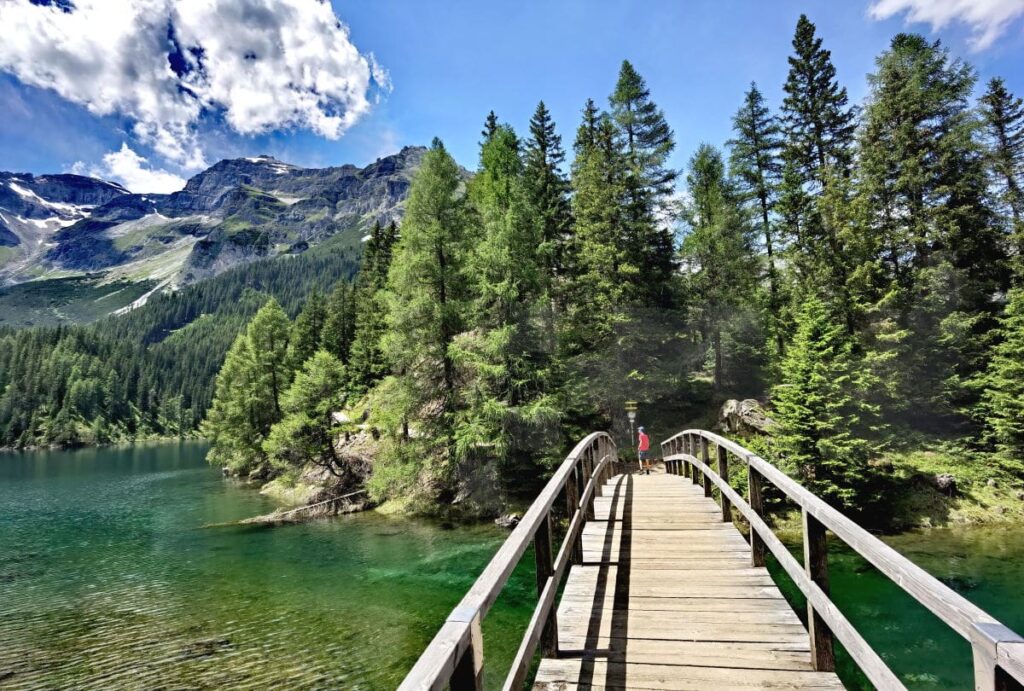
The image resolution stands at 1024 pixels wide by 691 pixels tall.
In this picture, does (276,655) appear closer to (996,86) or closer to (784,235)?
(784,235)

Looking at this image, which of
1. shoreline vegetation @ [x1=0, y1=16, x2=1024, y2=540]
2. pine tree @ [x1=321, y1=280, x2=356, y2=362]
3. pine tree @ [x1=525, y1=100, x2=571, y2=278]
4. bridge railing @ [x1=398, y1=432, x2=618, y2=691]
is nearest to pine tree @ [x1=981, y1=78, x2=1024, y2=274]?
shoreline vegetation @ [x1=0, y1=16, x2=1024, y2=540]

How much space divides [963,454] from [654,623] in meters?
24.1

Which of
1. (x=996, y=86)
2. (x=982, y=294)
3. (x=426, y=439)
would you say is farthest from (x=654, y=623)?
(x=996, y=86)

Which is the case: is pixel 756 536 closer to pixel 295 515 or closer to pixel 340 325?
pixel 295 515

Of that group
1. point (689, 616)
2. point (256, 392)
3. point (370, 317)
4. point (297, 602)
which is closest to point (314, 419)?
point (370, 317)

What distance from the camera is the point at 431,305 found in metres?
22.1

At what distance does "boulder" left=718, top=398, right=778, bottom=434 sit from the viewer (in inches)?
917

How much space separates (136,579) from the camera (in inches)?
699

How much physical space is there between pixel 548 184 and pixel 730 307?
43.7ft

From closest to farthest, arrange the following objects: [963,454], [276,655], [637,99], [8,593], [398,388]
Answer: [276,655]
[8,593]
[963,454]
[398,388]
[637,99]

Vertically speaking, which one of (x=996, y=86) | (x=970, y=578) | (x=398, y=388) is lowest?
(x=970, y=578)

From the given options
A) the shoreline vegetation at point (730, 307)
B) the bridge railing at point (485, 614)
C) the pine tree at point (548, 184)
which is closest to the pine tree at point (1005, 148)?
the shoreline vegetation at point (730, 307)

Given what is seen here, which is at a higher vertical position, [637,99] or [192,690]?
[637,99]

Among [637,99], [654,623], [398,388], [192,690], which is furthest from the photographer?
[637,99]
